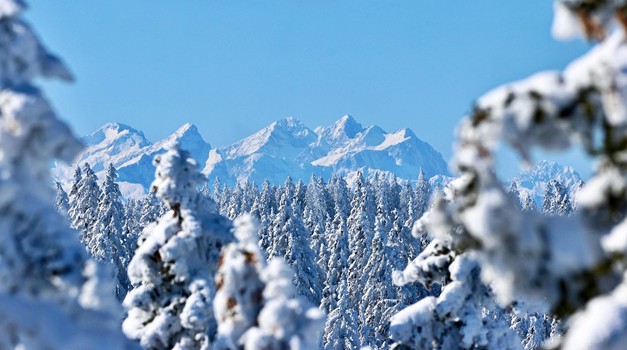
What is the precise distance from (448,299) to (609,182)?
12.0 m

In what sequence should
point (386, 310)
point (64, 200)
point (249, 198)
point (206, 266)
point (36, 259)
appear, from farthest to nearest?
point (249, 198), point (64, 200), point (386, 310), point (206, 266), point (36, 259)

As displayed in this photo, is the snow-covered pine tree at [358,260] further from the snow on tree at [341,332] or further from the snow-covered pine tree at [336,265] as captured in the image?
the snow on tree at [341,332]

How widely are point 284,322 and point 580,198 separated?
413cm

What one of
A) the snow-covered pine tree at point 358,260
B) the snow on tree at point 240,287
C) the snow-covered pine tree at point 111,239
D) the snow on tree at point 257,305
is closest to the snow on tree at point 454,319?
the snow on tree at point 257,305

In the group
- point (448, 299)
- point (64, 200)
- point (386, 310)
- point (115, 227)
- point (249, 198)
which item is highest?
point (249, 198)

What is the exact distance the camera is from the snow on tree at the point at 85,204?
55875mm

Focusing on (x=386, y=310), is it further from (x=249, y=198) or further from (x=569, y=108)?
(x=249, y=198)

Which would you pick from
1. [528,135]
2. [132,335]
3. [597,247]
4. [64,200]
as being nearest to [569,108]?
[528,135]

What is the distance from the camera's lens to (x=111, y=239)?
52781 millimetres

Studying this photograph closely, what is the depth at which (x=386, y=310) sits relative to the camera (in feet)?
167

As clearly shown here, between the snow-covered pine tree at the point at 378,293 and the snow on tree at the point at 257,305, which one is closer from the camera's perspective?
the snow on tree at the point at 257,305

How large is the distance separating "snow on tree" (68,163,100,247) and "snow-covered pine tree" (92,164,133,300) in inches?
42.5

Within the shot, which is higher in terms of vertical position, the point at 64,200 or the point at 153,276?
the point at 64,200

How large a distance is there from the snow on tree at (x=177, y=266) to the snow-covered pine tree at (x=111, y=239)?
111 ft
